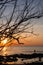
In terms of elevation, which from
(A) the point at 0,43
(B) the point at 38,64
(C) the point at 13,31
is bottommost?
(B) the point at 38,64

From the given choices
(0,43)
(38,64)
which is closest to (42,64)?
(38,64)

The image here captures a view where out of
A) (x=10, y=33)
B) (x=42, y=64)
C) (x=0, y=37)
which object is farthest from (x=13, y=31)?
(x=42, y=64)

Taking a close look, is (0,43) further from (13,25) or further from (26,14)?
(26,14)

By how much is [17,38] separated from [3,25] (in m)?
0.56

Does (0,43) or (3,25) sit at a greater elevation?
(3,25)

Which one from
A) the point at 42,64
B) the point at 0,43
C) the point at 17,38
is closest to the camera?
the point at 17,38

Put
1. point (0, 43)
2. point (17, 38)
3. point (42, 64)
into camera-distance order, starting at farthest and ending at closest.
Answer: point (42, 64) < point (0, 43) < point (17, 38)

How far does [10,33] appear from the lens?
154 inches

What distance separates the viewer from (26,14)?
3941mm

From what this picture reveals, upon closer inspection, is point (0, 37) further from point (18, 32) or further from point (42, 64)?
point (42, 64)

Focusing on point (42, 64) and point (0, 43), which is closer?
point (0, 43)

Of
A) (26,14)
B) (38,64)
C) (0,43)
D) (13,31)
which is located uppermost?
(26,14)

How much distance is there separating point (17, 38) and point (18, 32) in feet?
0.77

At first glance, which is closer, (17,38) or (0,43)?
(17,38)
